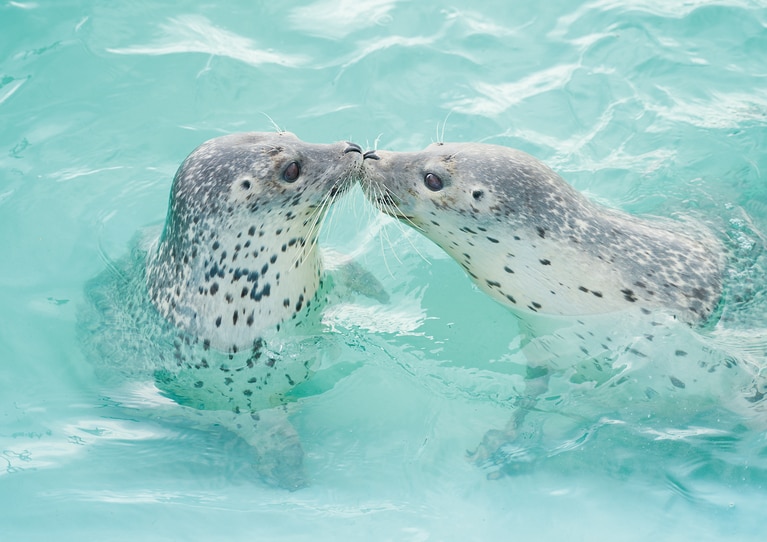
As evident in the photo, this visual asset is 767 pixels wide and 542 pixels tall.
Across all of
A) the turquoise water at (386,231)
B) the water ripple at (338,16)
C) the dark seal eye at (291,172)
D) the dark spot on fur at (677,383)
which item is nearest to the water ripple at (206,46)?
the turquoise water at (386,231)

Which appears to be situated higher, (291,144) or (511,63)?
(511,63)

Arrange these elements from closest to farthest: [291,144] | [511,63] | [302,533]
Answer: [302,533]
[291,144]
[511,63]

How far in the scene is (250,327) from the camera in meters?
3.98

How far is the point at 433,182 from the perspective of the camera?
3.84 m

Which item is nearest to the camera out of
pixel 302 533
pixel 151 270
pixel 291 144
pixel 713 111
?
pixel 302 533

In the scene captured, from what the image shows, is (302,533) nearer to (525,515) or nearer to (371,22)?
(525,515)

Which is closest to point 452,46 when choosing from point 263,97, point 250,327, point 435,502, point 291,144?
point 263,97

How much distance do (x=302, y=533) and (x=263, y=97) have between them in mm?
3543

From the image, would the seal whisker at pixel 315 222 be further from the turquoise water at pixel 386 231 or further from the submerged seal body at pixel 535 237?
the turquoise water at pixel 386 231

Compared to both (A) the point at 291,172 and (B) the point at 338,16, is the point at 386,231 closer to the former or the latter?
(A) the point at 291,172

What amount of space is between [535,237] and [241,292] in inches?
57.4

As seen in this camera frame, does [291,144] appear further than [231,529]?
Yes

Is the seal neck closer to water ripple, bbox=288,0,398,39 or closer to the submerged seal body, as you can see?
the submerged seal body

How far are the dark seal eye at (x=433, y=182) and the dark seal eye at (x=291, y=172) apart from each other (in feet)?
2.08
